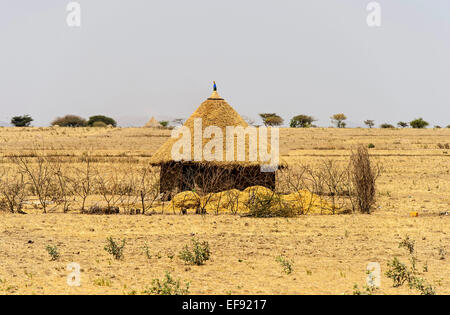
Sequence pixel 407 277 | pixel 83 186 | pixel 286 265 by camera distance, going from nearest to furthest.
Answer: pixel 407 277 → pixel 286 265 → pixel 83 186

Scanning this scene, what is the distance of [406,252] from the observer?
773cm

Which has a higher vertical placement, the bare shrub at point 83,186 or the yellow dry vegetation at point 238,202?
the bare shrub at point 83,186

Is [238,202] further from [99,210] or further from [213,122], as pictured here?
[99,210]

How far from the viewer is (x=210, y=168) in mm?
12219

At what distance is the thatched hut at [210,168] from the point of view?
12.1 m

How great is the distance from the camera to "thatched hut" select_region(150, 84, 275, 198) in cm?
1210

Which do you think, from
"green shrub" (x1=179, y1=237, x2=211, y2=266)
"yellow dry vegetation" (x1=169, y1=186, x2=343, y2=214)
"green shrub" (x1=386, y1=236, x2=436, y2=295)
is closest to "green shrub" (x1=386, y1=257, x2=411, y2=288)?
"green shrub" (x1=386, y1=236, x2=436, y2=295)

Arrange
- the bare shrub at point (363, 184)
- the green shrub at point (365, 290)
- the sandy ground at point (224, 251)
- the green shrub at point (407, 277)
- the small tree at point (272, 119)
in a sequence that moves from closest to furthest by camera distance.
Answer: the green shrub at point (365, 290) < the green shrub at point (407, 277) < the sandy ground at point (224, 251) < the bare shrub at point (363, 184) < the small tree at point (272, 119)

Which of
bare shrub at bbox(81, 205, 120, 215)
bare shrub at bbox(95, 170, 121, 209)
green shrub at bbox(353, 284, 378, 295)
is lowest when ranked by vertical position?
green shrub at bbox(353, 284, 378, 295)

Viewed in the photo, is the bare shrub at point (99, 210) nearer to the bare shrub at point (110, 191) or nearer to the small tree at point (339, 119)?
the bare shrub at point (110, 191)

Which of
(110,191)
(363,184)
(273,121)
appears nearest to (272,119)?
(273,121)

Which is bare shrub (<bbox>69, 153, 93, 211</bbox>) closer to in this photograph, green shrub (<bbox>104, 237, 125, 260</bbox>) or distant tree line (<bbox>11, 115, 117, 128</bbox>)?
green shrub (<bbox>104, 237, 125, 260</bbox>)

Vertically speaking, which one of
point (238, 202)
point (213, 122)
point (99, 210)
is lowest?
point (99, 210)

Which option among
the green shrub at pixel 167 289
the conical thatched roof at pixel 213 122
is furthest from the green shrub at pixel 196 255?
the conical thatched roof at pixel 213 122
